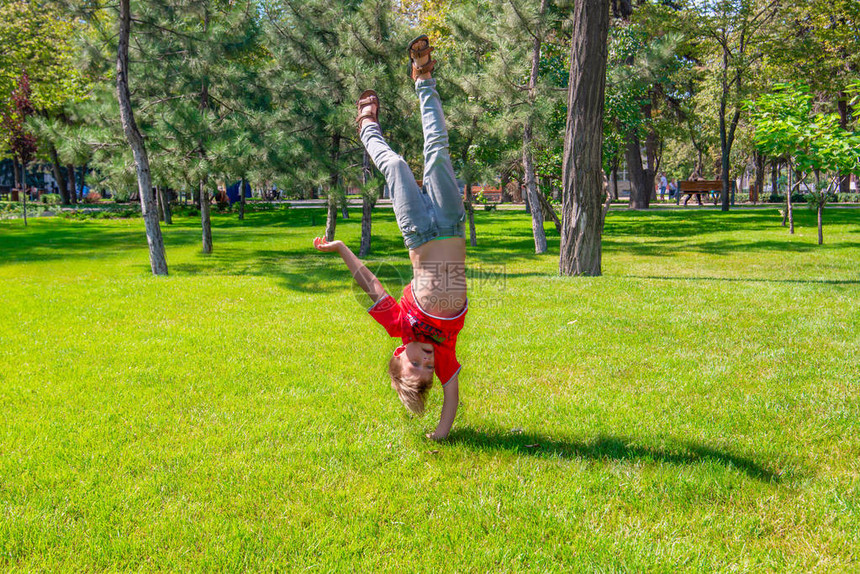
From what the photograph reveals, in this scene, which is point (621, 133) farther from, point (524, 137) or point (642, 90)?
point (524, 137)

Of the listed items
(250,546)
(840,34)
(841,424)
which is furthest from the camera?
(840,34)

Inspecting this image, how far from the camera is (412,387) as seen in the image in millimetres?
3631

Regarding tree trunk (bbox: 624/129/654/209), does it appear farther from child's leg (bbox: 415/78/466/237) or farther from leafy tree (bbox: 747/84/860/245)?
child's leg (bbox: 415/78/466/237)

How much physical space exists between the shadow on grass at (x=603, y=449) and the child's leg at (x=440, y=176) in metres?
1.42

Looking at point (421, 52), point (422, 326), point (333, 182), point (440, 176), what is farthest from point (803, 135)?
point (422, 326)

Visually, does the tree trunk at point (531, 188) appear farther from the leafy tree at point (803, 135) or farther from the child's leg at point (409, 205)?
the child's leg at point (409, 205)

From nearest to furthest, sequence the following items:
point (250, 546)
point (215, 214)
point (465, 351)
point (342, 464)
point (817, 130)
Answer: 1. point (250, 546)
2. point (342, 464)
3. point (465, 351)
4. point (817, 130)
5. point (215, 214)

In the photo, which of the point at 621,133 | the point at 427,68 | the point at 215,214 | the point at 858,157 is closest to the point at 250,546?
the point at 427,68

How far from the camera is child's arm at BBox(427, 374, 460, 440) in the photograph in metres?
3.79

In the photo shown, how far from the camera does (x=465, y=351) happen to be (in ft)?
19.8

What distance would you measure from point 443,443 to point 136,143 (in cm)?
1048

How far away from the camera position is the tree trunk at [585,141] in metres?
10.5

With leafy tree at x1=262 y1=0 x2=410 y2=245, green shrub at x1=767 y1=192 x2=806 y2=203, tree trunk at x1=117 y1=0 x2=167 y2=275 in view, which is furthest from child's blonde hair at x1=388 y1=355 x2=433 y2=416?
green shrub at x1=767 y1=192 x2=806 y2=203

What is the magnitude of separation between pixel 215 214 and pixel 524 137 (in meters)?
24.0
